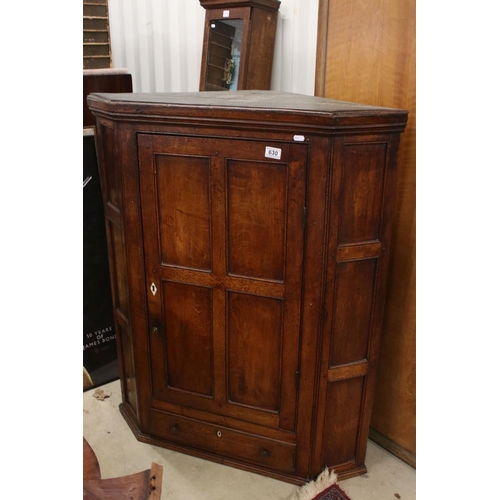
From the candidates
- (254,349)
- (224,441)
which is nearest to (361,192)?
(254,349)

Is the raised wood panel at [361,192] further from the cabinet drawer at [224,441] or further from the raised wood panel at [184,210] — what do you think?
the cabinet drawer at [224,441]

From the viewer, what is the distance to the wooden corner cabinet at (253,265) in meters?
1.77

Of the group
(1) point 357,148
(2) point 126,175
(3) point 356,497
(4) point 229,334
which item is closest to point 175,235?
(2) point 126,175

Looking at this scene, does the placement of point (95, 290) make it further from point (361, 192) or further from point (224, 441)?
point (361, 192)

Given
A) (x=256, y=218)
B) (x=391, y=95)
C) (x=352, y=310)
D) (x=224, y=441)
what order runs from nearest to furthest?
(x=256, y=218) → (x=352, y=310) → (x=391, y=95) → (x=224, y=441)

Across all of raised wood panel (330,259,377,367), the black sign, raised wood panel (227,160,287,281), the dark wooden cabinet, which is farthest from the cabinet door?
the dark wooden cabinet

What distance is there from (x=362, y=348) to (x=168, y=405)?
98 centimetres

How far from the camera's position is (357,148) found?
1.74 meters

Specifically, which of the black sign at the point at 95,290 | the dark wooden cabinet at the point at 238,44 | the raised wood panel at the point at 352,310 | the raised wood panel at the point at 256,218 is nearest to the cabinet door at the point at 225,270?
the raised wood panel at the point at 256,218

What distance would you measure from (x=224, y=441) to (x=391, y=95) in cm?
177

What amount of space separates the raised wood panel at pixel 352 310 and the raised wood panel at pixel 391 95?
0.96 feet

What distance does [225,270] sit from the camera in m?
1.99

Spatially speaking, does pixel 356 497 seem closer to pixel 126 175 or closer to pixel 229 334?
pixel 229 334

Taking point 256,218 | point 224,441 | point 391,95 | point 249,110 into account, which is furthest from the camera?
point 224,441
